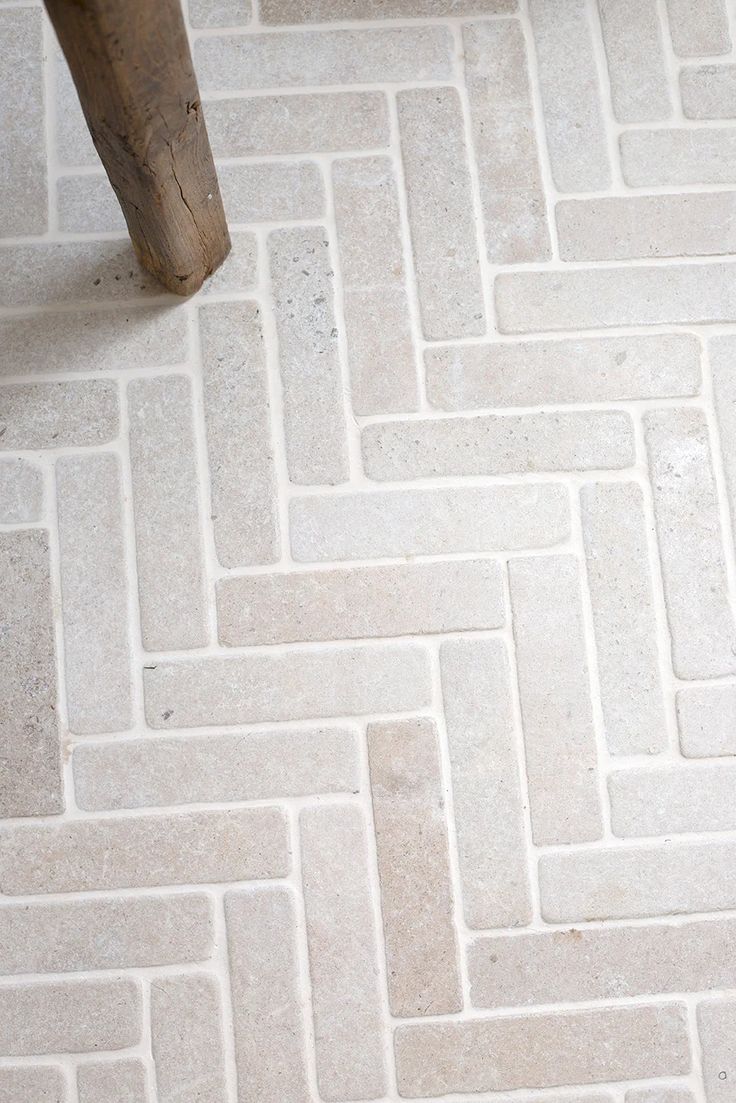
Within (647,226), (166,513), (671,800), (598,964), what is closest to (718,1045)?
(598,964)

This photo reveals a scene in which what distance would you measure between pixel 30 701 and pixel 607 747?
1021 mm

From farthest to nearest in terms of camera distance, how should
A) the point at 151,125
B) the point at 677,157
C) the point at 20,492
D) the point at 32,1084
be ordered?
the point at 677,157
the point at 20,492
the point at 32,1084
the point at 151,125

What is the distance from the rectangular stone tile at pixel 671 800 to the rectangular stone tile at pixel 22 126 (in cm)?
146

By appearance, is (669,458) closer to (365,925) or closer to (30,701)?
(365,925)

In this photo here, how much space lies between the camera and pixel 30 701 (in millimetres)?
1812

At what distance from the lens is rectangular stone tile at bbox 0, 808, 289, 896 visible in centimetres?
178

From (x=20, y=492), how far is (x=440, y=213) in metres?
0.92

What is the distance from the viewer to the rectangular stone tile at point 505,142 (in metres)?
1.92

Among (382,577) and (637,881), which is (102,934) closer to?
(382,577)

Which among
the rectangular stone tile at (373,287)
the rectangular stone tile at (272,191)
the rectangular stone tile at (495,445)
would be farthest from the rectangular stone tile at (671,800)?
the rectangular stone tile at (272,191)

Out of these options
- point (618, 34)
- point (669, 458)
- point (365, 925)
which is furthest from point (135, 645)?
point (618, 34)

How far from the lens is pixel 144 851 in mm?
1791

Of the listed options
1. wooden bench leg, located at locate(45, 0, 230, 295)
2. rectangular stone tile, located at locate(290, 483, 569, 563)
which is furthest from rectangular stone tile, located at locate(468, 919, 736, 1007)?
wooden bench leg, located at locate(45, 0, 230, 295)

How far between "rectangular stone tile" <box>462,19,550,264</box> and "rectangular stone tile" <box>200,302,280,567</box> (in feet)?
1.59
